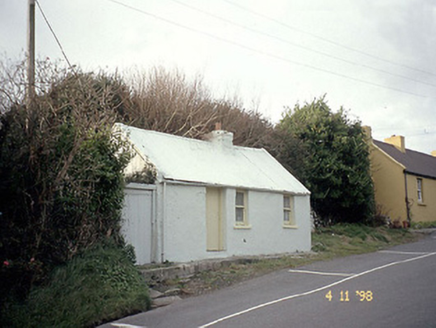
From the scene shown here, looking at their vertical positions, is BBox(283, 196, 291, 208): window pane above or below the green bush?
above

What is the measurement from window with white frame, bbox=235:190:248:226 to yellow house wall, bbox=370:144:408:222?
1552 cm

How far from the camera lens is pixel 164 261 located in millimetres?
13703

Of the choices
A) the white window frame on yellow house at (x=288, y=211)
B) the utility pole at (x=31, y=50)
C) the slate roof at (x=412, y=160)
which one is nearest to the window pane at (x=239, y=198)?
the white window frame on yellow house at (x=288, y=211)

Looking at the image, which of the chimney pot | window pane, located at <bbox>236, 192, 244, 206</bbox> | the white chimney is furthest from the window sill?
the chimney pot

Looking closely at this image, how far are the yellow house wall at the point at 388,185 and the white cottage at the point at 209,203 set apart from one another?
13206mm

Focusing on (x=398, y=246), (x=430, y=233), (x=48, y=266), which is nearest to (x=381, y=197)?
(x=430, y=233)

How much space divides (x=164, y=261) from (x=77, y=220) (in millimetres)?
3457

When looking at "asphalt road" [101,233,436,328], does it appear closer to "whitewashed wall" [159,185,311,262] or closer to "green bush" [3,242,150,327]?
"green bush" [3,242,150,327]

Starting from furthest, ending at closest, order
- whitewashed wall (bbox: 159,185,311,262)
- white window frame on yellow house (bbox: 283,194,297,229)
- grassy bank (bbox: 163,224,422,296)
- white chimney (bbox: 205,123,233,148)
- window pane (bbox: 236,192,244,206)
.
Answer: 1. white window frame on yellow house (bbox: 283,194,297,229)
2. white chimney (bbox: 205,123,233,148)
3. window pane (bbox: 236,192,244,206)
4. whitewashed wall (bbox: 159,185,311,262)
5. grassy bank (bbox: 163,224,422,296)

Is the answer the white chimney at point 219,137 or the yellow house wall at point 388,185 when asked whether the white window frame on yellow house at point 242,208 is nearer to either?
the white chimney at point 219,137

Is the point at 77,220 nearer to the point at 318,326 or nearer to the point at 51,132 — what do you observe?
the point at 51,132

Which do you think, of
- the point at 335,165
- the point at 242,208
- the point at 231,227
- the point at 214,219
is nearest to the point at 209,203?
the point at 214,219

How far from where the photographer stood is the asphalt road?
8305mm

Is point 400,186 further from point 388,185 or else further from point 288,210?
point 288,210
